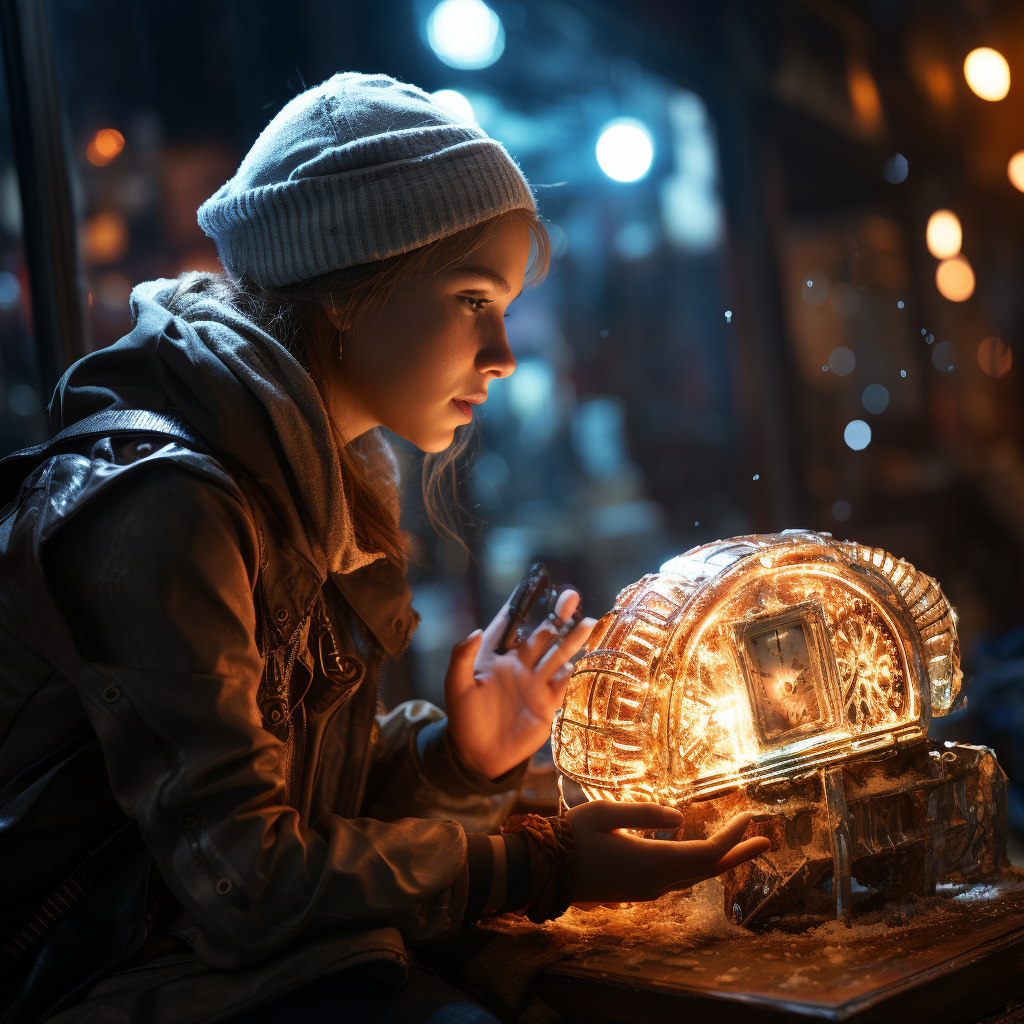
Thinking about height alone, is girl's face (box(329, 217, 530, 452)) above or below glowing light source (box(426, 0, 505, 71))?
below

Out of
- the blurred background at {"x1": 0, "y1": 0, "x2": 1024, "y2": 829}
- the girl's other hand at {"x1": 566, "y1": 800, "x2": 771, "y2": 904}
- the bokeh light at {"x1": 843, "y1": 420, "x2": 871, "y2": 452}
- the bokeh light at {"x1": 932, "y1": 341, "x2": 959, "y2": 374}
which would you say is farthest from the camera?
the bokeh light at {"x1": 932, "y1": 341, "x2": 959, "y2": 374}

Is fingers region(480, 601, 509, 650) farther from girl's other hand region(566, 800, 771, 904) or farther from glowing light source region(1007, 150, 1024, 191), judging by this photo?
glowing light source region(1007, 150, 1024, 191)

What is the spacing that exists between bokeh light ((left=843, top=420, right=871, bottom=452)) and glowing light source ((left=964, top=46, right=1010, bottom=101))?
1061 mm

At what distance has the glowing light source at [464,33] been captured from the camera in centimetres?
300

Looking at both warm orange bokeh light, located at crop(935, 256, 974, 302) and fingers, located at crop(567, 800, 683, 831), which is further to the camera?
warm orange bokeh light, located at crop(935, 256, 974, 302)

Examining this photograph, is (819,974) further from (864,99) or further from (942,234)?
(942,234)

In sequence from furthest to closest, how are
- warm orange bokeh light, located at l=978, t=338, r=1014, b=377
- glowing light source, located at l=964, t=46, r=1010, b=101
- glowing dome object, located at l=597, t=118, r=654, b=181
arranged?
1. warm orange bokeh light, located at l=978, t=338, r=1014, b=377
2. glowing dome object, located at l=597, t=118, r=654, b=181
3. glowing light source, located at l=964, t=46, r=1010, b=101

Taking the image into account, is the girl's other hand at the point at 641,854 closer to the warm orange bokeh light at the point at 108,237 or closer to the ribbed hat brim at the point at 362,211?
the ribbed hat brim at the point at 362,211

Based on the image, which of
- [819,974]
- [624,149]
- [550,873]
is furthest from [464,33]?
[819,974]

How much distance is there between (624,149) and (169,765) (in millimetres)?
3252

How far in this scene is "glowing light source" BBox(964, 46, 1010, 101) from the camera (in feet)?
9.86

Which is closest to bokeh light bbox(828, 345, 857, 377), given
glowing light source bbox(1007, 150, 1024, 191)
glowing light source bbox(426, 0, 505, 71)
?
glowing light source bbox(1007, 150, 1024, 191)

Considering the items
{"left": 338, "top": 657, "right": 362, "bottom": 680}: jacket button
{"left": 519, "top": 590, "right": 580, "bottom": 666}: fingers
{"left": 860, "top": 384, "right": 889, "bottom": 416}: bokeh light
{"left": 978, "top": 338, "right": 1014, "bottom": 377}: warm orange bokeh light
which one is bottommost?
{"left": 519, "top": 590, "right": 580, "bottom": 666}: fingers

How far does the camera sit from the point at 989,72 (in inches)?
119
